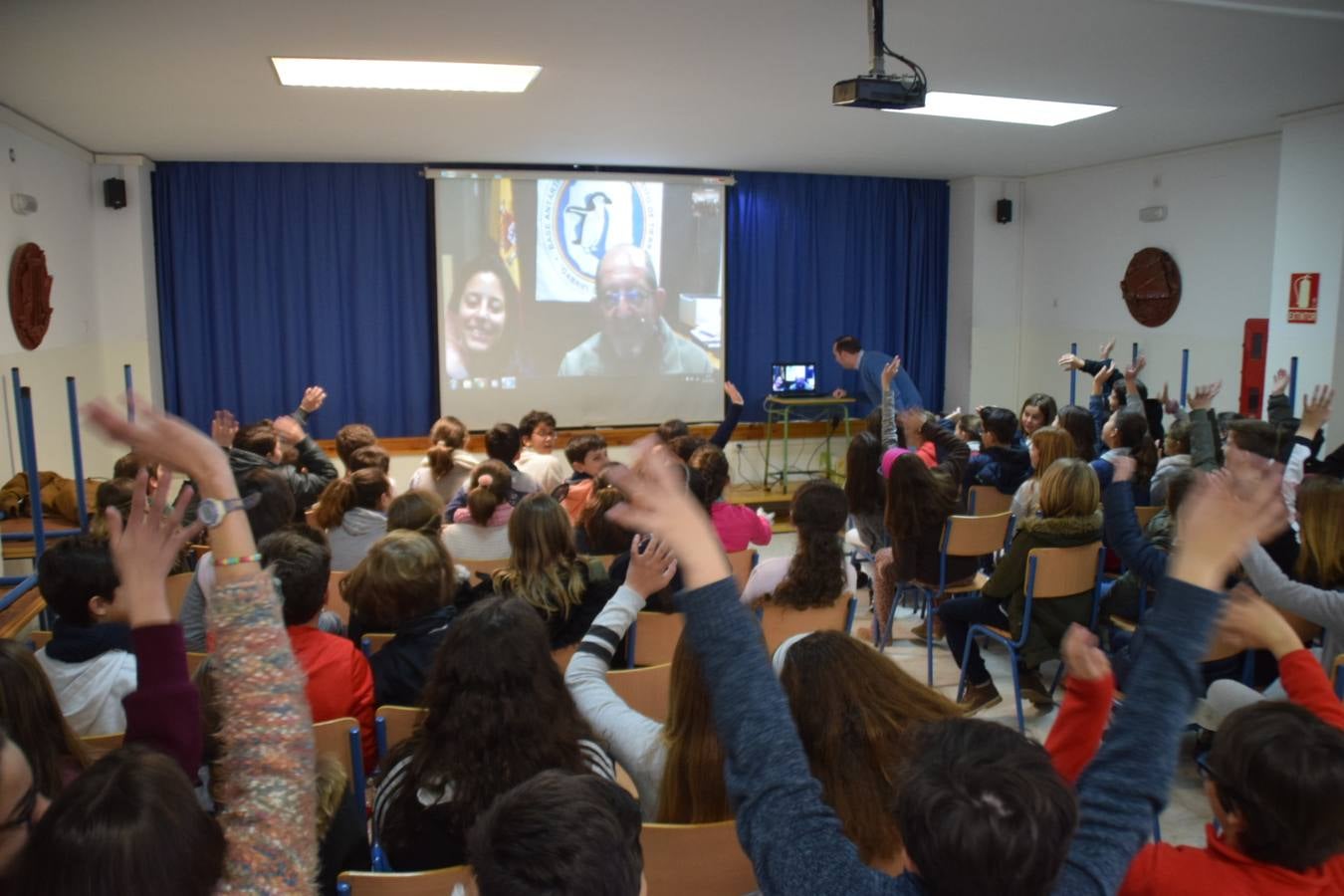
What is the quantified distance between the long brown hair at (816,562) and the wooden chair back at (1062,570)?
89 centimetres

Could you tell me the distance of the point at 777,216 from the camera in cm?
906

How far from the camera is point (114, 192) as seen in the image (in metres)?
7.28

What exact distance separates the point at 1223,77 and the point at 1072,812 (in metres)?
5.46

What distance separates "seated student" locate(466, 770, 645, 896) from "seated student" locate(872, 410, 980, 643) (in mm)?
3469

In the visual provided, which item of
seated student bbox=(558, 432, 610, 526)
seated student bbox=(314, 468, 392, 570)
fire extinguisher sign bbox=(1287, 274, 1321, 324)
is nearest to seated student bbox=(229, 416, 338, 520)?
seated student bbox=(314, 468, 392, 570)

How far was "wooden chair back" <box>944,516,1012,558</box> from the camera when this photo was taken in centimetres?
432

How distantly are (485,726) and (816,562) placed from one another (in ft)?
5.58

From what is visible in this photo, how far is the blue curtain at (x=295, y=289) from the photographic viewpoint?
7844 mm

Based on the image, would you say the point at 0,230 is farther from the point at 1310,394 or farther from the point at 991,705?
the point at 1310,394

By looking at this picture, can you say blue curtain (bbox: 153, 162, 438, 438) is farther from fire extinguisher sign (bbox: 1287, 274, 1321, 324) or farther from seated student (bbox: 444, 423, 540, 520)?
fire extinguisher sign (bbox: 1287, 274, 1321, 324)

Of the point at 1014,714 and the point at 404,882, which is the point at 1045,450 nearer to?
the point at 1014,714

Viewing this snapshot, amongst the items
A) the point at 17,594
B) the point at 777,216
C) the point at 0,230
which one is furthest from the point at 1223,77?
the point at 0,230

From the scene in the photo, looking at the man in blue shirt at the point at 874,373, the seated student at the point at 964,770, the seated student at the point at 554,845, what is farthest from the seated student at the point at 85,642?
the man in blue shirt at the point at 874,373

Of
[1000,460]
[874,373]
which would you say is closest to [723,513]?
[1000,460]
